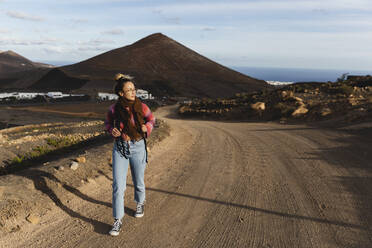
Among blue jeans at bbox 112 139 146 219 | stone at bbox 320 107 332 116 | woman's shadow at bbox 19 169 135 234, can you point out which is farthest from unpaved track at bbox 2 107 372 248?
stone at bbox 320 107 332 116

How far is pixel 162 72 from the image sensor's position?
352ft

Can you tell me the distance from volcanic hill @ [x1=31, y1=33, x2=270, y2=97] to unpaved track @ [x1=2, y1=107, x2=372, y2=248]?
70106 millimetres

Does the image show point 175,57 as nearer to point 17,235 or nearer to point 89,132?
point 89,132

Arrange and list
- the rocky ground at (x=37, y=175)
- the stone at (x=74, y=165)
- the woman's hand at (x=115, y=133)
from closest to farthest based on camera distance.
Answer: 1. the woman's hand at (x=115, y=133)
2. the rocky ground at (x=37, y=175)
3. the stone at (x=74, y=165)

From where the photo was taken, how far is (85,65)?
116m

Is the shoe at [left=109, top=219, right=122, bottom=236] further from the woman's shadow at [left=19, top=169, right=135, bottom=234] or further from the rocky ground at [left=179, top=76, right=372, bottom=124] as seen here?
the rocky ground at [left=179, top=76, right=372, bottom=124]

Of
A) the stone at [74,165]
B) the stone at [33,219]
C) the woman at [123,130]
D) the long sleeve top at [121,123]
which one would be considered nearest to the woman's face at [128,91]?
the woman at [123,130]

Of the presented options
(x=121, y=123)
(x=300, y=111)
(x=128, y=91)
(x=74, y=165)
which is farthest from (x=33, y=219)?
(x=300, y=111)

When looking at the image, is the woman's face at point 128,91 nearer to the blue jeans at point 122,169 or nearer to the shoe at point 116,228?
the blue jeans at point 122,169

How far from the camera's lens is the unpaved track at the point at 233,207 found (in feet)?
13.0

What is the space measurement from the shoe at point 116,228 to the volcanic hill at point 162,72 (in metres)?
73.2

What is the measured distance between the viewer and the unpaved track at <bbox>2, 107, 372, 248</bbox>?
397 cm

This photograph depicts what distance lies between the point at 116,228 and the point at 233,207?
2.10 metres

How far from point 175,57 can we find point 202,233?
120838mm
